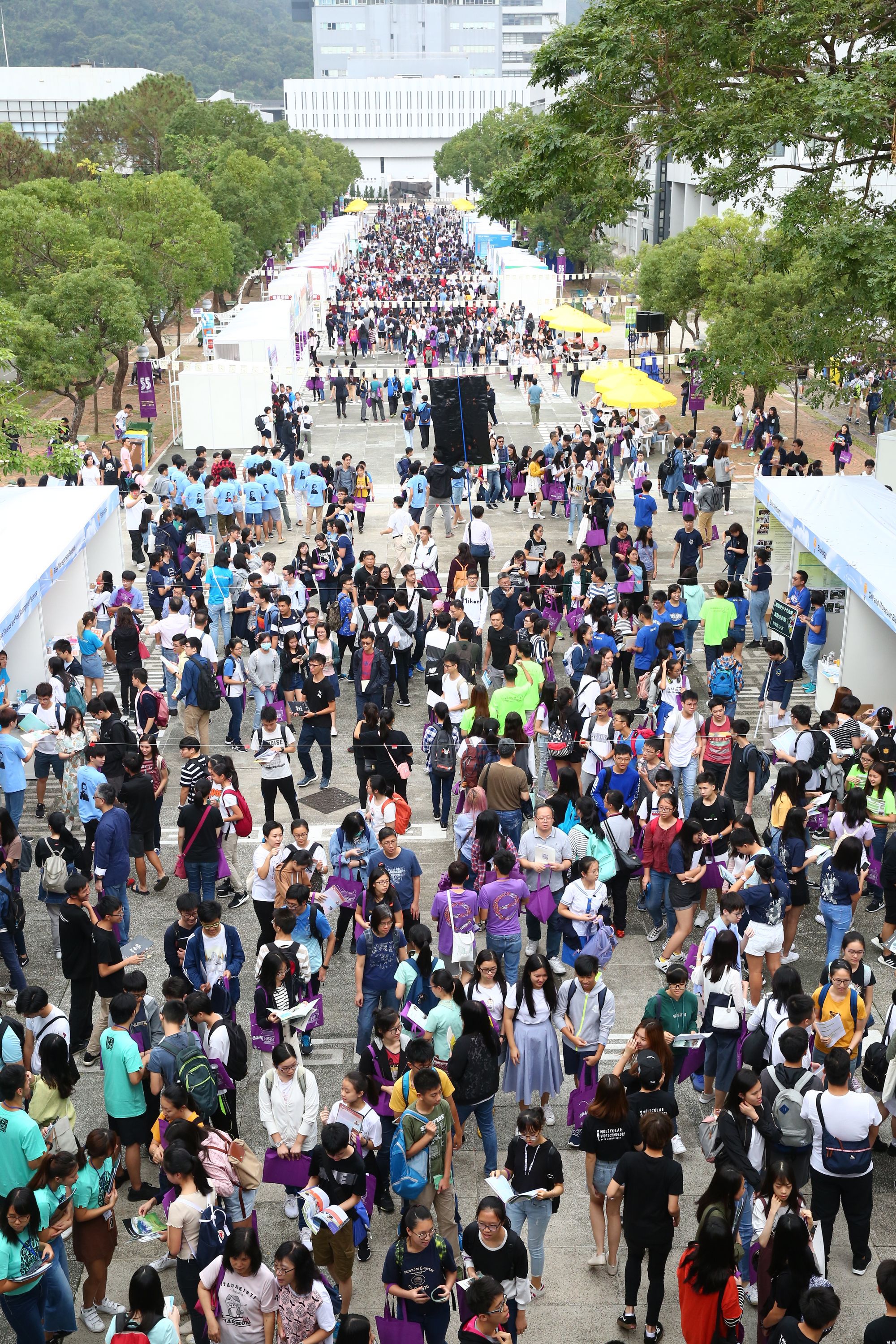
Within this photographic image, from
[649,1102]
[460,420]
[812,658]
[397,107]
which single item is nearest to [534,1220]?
[649,1102]

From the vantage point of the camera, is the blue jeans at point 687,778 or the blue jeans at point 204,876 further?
the blue jeans at point 687,778

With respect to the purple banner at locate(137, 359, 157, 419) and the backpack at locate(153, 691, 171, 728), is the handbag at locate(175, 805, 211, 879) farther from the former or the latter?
the purple banner at locate(137, 359, 157, 419)

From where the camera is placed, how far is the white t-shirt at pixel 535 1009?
7.09m

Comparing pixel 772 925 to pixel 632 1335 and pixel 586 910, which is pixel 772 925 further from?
pixel 632 1335

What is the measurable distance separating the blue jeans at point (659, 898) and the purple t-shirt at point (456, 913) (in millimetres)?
1703

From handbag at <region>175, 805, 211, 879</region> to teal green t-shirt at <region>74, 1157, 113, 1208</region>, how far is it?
11.2 ft

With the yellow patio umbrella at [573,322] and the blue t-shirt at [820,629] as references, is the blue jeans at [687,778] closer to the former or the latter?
the blue t-shirt at [820,629]

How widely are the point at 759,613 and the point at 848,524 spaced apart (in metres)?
1.55

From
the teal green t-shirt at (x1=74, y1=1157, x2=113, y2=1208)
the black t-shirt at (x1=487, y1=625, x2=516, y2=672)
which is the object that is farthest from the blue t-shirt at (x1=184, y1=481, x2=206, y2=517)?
the teal green t-shirt at (x1=74, y1=1157, x2=113, y2=1208)

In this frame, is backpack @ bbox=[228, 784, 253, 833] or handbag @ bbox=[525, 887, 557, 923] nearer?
handbag @ bbox=[525, 887, 557, 923]

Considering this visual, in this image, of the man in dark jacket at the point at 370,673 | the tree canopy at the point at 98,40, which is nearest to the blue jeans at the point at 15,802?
the man in dark jacket at the point at 370,673

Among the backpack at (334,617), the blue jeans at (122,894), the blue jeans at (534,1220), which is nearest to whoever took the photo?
the blue jeans at (534,1220)

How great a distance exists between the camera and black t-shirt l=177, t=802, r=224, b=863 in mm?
9438

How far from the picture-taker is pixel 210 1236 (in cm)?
596
